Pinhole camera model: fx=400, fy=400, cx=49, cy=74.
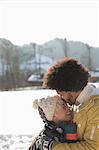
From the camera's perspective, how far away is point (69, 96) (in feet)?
5.77

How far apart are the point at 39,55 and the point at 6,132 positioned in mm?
11713

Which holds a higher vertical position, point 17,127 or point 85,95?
point 85,95

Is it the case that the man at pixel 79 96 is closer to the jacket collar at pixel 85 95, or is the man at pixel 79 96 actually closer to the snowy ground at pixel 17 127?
the jacket collar at pixel 85 95

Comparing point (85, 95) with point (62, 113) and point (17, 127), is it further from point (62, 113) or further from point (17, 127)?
point (17, 127)

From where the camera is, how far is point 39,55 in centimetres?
1802

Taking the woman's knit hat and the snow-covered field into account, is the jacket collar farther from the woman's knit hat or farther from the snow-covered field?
the snow-covered field

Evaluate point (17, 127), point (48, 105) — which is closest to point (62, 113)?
point (48, 105)

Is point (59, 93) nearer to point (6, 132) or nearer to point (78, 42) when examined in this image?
point (6, 132)

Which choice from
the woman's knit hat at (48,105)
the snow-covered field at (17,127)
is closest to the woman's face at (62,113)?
the woman's knit hat at (48,105)

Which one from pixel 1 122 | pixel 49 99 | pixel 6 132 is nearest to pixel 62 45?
pixel 1 122

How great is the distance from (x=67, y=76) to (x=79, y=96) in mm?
101

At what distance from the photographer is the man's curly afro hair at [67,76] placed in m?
1.73

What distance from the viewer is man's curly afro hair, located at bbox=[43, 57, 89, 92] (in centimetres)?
173

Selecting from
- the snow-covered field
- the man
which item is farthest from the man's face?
the snow-covered field
